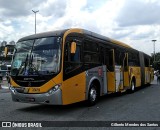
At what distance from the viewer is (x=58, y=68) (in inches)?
408

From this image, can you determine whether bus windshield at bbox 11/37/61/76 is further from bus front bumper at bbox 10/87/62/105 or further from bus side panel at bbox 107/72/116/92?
bus side panel at bbox 107/72/116/92

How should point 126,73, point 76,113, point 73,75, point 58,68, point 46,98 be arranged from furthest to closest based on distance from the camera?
point 126,73 < point 73,75 < point 76,113 < point 58,68 < point 46,98

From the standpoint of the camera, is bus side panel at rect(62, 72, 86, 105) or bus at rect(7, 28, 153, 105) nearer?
bus at rect(7, 28, 153, 105)

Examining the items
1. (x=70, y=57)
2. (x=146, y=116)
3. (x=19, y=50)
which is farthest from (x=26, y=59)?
(x=146, y=116)

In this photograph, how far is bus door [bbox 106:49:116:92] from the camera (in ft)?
48.6

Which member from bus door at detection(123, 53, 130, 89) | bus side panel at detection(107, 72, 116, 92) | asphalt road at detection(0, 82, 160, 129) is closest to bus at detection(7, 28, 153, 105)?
asphalt road at detection(0, 82, 160, 129)

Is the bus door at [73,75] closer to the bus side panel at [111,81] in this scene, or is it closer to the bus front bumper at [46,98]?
the bus front bumper at [46,98]

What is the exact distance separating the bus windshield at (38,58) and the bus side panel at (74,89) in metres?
0.73

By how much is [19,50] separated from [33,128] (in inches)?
164

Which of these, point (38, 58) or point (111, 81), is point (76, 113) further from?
point (111, 81)

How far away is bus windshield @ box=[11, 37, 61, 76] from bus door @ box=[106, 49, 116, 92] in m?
4.71

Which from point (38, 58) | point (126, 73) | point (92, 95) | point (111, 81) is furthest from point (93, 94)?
point (126, 73)

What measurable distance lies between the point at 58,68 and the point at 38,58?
911 mm

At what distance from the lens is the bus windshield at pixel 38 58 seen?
1048cm
